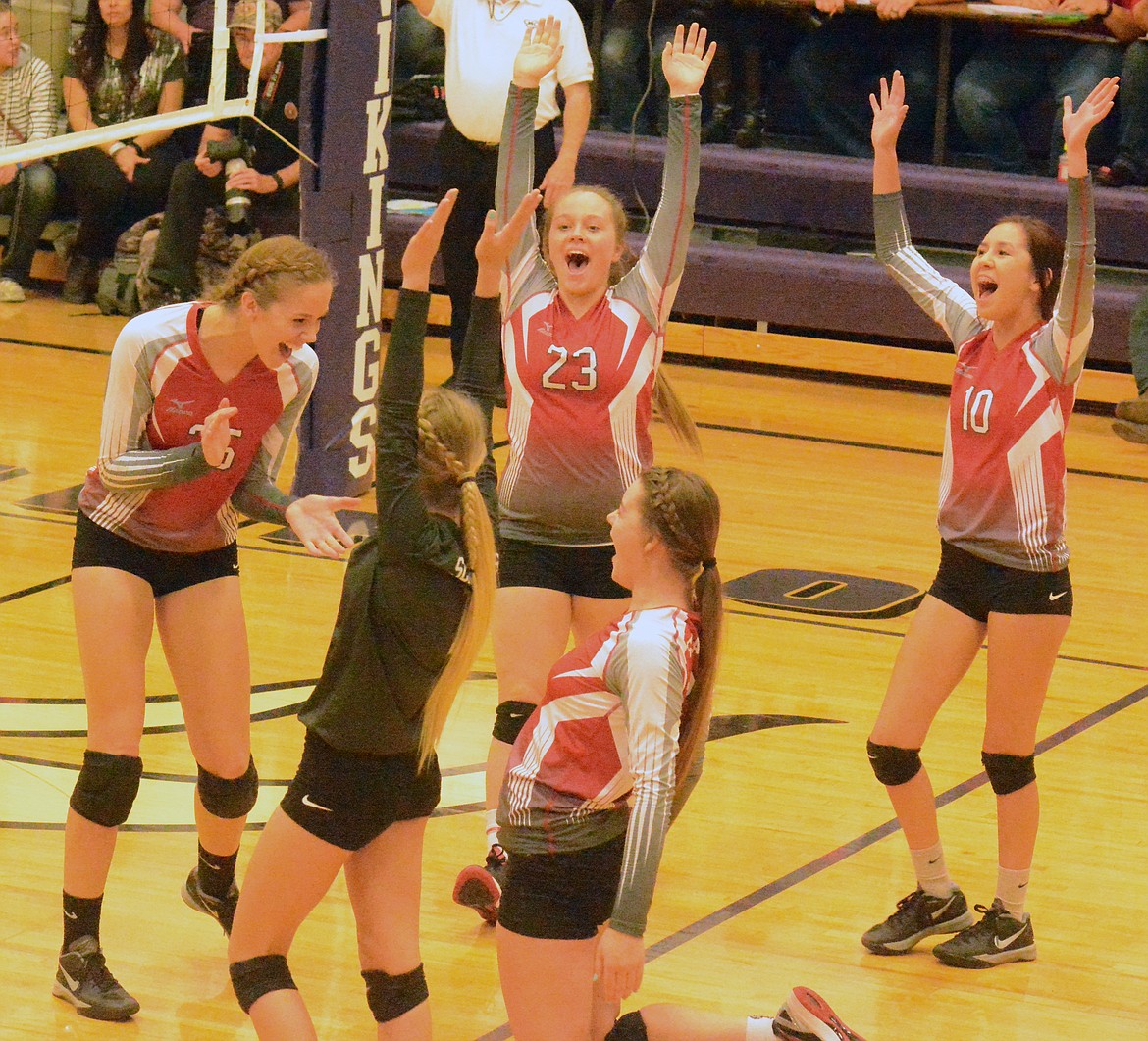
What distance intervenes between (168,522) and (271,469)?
0.25m

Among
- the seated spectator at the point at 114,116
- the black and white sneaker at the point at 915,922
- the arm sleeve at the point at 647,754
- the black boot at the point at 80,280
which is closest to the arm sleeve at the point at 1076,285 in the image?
the black and white sneaker at the point at 915,922

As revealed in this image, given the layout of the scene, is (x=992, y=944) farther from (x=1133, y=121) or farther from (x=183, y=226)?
(x=183, y=226)

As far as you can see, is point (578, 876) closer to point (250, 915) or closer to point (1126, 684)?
point (250, 915)

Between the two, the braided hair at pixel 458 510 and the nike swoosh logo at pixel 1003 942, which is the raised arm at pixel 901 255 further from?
the braided hair at pixel 458 510

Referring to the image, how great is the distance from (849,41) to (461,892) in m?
7.35

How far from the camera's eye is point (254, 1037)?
3918 millimetres

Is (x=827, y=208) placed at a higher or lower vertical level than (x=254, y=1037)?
higher

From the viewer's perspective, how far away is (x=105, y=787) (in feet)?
12.9

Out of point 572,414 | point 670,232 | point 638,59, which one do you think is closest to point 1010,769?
point 572,414

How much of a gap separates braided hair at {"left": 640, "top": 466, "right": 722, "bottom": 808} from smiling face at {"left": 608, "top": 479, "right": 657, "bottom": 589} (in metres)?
0.01

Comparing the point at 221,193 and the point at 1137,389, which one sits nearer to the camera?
the point at 1137,389

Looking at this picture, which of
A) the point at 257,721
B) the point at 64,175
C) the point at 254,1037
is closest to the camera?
the point at 254,1037

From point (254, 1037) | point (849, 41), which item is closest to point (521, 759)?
point (254, 1037)

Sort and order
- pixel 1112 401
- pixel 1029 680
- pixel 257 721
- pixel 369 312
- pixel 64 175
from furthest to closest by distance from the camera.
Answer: pixel 64 175 < pixel 1112 401 < pixel 369 312 < pixel 257 721 < pixel 1029 680
